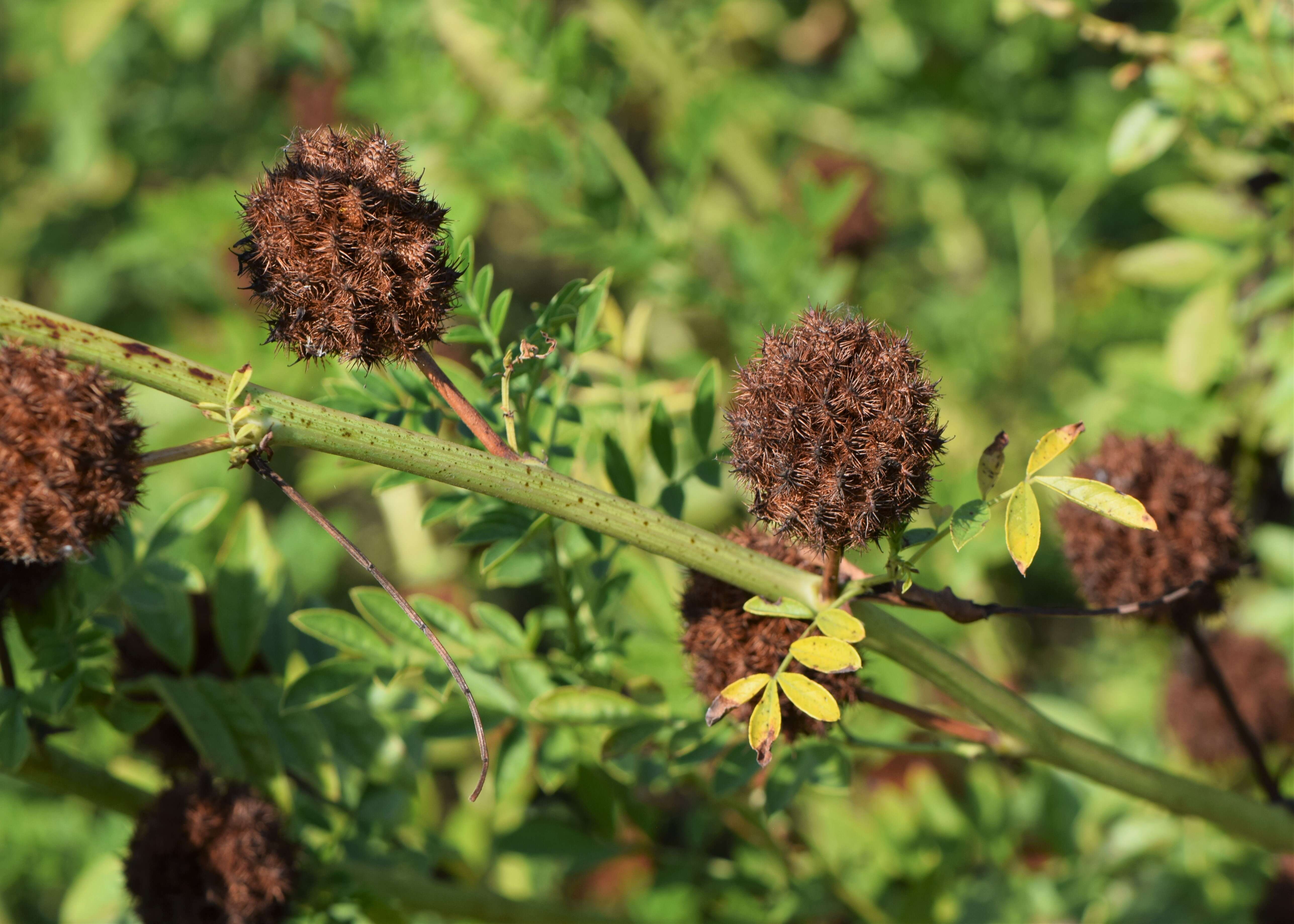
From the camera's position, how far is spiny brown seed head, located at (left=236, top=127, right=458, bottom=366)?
3.82 feet

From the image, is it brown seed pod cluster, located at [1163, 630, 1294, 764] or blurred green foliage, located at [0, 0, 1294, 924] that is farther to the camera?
brown seed pod cluster, located at [1163, 630, 1294, 764]

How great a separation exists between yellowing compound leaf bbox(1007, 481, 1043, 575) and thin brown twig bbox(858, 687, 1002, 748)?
0.29m

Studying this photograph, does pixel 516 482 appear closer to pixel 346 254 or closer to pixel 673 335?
pixel 346 254

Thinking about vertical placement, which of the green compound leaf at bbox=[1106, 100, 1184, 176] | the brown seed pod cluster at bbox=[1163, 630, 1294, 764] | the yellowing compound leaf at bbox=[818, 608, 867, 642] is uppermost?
the green compound leaf at bbox=[1106, 100, 1184, 176]

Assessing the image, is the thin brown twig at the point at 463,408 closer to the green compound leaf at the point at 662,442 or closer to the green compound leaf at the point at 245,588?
the green compound leaf at the point at 662,442

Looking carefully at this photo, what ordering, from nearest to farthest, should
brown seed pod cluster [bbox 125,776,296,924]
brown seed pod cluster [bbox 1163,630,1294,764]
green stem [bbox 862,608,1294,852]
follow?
1. green stem [bbox 862,608,1294,852]
2. brown seed pod cluster [bbox 125,776,296,924]
3. brown seed pod cluster [bbox 1163,630,1294,764]

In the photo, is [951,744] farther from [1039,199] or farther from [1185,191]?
[1039,199]

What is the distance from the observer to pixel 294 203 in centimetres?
117

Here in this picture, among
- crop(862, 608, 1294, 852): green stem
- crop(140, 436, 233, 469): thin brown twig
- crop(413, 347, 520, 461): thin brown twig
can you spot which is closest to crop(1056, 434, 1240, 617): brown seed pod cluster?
crop(862, 608, 1294, 852): green stem

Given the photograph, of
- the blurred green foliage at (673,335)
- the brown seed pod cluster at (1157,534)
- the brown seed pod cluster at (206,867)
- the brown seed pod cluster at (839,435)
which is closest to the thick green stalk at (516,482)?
the brown seed pod cluster at (839,435)

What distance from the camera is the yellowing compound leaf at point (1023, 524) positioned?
3.92ft

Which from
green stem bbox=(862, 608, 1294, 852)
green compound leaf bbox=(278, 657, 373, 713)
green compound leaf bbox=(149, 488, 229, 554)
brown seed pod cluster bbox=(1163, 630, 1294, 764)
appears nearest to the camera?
green stem bbox=(862, 608, 1294, 852)

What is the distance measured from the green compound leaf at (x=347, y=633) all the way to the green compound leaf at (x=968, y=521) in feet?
3.04

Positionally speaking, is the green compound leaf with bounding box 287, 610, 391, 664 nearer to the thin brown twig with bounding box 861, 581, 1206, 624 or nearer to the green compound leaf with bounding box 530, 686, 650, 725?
the green compound leaf with bounding box 530, 686, 650, 725
